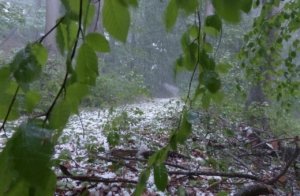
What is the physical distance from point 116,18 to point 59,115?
0.46ft

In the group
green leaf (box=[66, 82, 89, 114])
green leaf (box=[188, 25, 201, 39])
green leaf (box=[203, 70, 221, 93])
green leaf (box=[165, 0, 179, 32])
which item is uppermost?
green leaf (box=[188, 25, 201, 39])

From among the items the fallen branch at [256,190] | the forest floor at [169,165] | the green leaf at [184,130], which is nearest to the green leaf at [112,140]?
the forest floor at [169,165]

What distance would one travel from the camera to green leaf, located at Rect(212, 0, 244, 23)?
0.36m

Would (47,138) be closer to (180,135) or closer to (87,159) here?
(180,135)

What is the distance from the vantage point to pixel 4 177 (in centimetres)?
24

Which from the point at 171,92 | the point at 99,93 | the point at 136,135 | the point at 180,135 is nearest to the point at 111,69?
the point at 99,93

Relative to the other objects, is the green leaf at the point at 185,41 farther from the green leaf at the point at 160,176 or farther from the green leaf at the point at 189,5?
the green leaf at the point at 160,176

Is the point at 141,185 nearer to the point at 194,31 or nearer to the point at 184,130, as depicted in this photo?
the point at 184,130

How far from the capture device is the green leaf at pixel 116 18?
0.33m

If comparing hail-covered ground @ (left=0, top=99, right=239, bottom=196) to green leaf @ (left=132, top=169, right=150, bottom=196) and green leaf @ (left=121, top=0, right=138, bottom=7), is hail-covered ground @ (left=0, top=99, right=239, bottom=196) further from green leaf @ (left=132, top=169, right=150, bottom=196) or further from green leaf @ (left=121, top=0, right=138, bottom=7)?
green leaf @ (left=121, top=0, right=138, bottom=7)

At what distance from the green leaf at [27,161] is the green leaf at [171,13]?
0.97ft

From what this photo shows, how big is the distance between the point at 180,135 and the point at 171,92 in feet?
19.0

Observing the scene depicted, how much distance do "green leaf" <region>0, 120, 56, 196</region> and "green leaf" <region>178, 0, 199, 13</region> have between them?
29 centimetres

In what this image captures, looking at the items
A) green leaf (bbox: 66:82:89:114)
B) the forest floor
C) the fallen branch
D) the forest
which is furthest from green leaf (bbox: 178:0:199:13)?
the fallen branch
